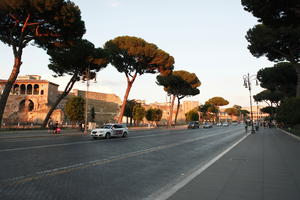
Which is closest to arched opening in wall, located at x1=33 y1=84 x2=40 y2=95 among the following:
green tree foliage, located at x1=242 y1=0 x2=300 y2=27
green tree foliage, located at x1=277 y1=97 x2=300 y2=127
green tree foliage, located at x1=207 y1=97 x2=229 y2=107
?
green tree foliage, located at x1=277 y1=97 x2=300 y2=127

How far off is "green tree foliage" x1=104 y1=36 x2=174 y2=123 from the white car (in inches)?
724

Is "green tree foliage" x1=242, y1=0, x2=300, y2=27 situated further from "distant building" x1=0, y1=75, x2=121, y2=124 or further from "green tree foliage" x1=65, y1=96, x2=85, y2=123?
"distant building" x1=0, y1=75, x2=121, y2=124

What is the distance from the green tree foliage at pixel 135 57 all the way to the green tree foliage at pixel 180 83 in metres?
13.6

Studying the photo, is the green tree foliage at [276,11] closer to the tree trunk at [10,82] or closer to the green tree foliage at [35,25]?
the green tree foliage at [35,25]

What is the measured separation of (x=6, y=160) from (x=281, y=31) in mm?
29095

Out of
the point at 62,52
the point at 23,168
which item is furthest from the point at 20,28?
the point at 23,168

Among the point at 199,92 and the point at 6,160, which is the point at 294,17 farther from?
the point at 199,92

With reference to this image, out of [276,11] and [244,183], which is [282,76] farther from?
[244,183]

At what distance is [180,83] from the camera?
59.5 m

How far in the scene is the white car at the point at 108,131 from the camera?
2148 centimetres

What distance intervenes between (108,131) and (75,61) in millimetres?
16807

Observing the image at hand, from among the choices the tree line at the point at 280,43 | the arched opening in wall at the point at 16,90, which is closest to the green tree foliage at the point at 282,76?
the tree line at the point at 280,43

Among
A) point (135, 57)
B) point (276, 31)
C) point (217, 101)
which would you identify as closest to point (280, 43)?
point (276, 31)

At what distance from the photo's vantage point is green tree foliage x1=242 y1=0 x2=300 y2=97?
18.0 meters
